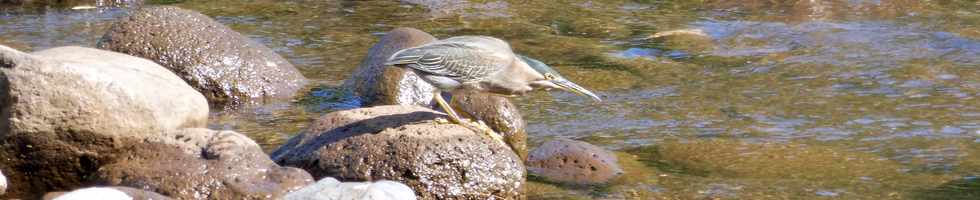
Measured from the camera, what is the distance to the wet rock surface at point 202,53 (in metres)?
8.65

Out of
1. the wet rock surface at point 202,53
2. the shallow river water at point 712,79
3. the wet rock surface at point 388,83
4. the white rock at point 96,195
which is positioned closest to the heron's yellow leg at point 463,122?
the shallow river water at point 712,79

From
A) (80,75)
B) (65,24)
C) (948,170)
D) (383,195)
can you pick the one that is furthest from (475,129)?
(65,24)

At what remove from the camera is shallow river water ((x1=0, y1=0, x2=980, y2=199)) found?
6.66m

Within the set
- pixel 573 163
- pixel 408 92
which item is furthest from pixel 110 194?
pixel 408 92

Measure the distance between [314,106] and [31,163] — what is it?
9.13 feet

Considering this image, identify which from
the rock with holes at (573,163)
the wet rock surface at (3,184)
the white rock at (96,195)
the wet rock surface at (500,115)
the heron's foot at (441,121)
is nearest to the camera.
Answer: the white rock at (96,195)

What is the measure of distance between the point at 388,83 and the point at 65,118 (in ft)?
9.37

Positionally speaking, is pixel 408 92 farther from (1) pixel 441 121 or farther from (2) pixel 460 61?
(2) pixel 460 61

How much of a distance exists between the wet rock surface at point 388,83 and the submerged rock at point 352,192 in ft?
10.1

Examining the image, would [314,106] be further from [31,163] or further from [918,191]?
[918,191]

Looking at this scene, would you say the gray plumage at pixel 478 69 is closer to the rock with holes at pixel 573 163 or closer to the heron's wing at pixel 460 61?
the heron's wing at pixel 460 61

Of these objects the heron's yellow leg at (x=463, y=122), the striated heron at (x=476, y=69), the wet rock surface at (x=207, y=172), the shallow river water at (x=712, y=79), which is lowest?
the shallow river water at (x=712, y=79)

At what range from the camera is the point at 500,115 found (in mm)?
7414

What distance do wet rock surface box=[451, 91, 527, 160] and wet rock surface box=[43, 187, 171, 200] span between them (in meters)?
2.24
